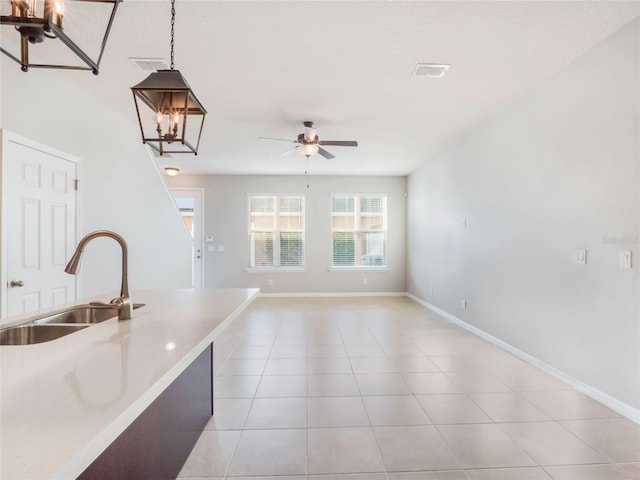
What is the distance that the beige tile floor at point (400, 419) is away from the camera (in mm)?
1819

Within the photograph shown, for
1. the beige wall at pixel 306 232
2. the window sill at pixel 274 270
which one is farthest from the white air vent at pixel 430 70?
the window sill at pixel 274 270

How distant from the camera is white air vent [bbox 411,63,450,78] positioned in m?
2.76

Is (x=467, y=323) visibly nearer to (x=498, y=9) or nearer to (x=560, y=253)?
(x=560, y=253)

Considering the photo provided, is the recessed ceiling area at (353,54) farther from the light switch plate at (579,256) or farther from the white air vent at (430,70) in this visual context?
the light switch plate at (579,256)

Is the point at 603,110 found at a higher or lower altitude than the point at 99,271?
higher

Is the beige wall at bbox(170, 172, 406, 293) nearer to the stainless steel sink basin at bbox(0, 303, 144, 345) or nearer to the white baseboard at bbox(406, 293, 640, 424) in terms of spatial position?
the white baseboard at bbox(406, 293, 640, 424)

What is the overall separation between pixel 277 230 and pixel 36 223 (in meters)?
4.94

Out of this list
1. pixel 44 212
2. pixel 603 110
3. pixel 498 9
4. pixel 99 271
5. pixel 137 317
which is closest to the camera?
pixel 137 317

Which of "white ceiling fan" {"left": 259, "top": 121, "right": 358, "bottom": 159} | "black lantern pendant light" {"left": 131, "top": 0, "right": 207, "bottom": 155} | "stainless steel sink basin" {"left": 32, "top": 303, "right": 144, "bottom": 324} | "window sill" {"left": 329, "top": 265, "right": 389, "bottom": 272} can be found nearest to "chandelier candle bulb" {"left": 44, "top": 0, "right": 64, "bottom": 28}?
"black lantern pendant light" {"left": 131, "top": 0, "right": 207, "bottom": 155}

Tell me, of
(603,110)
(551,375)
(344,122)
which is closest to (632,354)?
(551,375)

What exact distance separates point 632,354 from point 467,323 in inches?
92.5

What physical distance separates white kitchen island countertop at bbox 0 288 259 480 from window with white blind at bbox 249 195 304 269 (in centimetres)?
594

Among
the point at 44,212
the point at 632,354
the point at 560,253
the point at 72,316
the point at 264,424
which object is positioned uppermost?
the point at 44,212

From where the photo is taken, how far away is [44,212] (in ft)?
9.09
